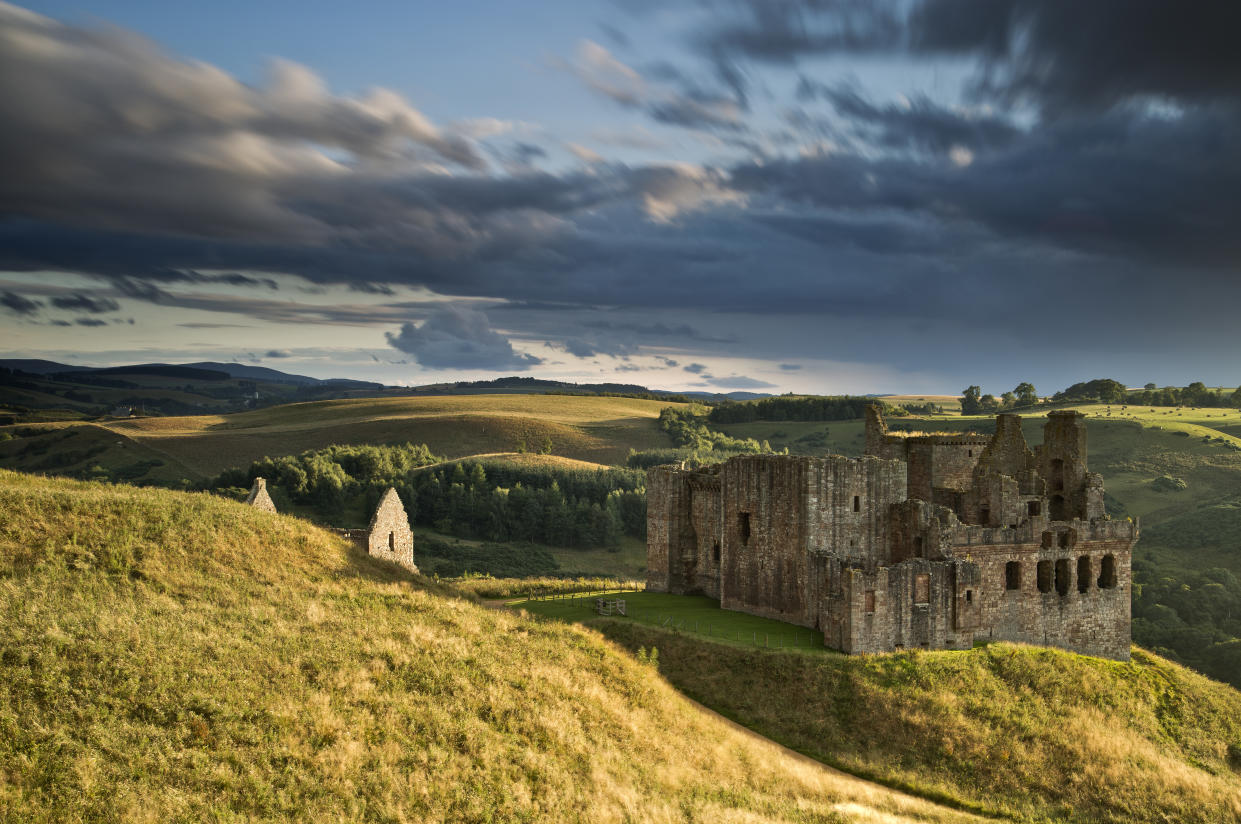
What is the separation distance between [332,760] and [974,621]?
29.9m

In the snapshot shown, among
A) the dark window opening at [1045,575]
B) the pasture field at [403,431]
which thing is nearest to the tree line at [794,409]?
the pasture field at [403,431]

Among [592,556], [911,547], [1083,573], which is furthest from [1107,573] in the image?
[592,556]

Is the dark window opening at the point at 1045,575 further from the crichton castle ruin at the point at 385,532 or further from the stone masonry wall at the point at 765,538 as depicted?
the crichton castle ruin at the point at 385,532

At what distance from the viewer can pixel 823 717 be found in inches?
1291

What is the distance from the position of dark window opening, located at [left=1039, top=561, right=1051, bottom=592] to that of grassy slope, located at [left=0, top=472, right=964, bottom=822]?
58.9 feet

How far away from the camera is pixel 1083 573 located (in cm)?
4306

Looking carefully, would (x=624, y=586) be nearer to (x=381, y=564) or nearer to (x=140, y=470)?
(x=381, y=564)

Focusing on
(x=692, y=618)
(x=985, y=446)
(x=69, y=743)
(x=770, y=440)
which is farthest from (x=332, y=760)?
(x=770, y=440)

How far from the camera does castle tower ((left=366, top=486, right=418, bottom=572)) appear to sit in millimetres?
43844

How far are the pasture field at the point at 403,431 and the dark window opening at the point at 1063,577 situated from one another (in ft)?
328

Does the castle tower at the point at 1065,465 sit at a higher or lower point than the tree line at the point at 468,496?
higher

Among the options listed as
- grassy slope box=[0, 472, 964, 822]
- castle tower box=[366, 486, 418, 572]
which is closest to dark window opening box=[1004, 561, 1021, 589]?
grassy slope box=[0, 472, 964, 822]

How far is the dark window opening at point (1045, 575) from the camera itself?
41531mm

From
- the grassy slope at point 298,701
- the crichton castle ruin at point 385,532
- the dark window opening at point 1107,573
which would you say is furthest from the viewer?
the crichton castle ruin at point 385,532
